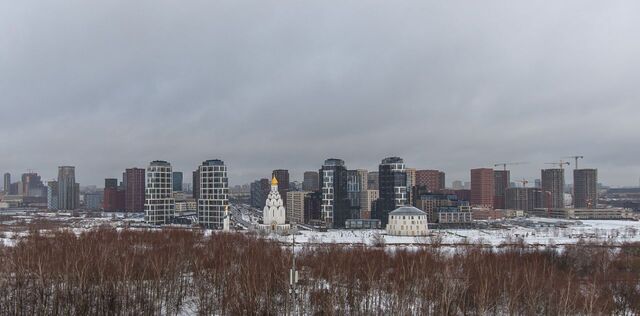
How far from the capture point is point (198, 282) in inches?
1156

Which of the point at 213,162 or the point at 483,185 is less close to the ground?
the point at 213,162

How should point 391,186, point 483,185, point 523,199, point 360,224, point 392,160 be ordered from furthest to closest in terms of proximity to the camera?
point 523,199 < point 483,185 < point 392,160 < point 391,186 < point 360,224

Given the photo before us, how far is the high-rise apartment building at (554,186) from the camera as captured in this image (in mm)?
190575

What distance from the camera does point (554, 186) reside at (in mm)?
194375

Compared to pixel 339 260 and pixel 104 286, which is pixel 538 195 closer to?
pixel 339 260

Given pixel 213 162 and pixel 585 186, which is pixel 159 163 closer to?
pixel 213 162

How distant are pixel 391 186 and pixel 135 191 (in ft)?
310

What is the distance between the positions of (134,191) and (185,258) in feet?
461

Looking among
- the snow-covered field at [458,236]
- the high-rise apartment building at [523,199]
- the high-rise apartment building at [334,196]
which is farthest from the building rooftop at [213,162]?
the high-rise apartment building at [523,199]

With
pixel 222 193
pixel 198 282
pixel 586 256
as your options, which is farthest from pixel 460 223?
pixel 198 282

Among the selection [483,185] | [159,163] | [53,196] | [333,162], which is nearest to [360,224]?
[333,162]

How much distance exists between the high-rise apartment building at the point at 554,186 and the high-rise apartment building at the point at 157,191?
461 ft

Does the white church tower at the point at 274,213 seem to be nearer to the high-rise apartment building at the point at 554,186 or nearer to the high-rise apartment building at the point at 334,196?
the high-rise apartment building at the point at 334,196

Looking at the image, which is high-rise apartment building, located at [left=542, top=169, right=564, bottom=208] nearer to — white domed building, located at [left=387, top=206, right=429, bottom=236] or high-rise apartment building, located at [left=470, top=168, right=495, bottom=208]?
high-rise apartment building, located at [left=470, top=168, right=495, bottom=208]
